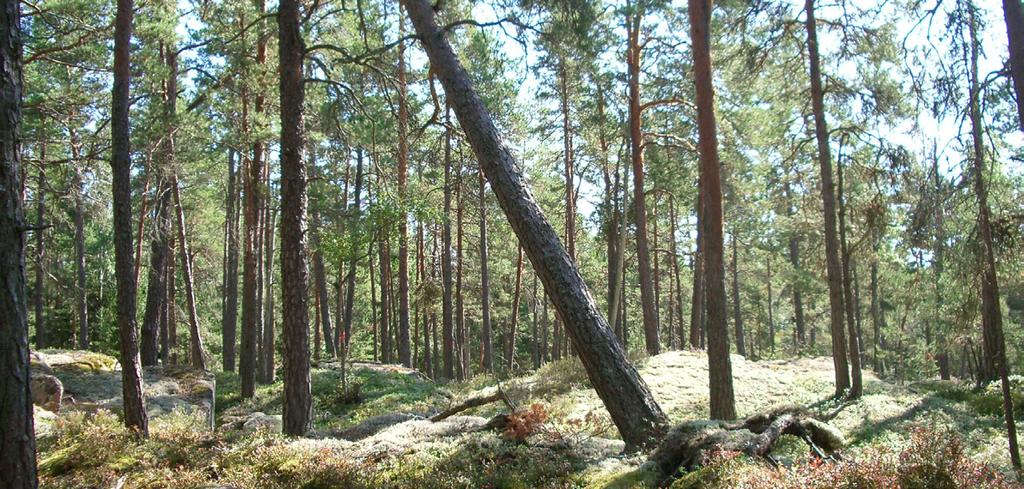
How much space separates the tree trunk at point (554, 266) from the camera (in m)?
6.20

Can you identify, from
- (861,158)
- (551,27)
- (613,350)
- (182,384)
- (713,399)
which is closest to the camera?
(613,350)

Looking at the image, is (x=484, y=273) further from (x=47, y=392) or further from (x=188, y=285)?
(x=47, y=392)

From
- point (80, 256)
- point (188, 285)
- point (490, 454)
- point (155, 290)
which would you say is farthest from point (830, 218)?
point (80, 256)

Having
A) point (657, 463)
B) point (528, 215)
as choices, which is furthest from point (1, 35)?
point (657, 463)

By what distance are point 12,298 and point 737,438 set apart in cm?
492

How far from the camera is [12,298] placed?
3857 millimetres

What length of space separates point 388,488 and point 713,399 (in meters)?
5.97

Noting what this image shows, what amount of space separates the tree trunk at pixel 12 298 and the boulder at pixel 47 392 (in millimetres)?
6567

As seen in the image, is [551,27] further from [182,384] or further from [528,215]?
[182,384]

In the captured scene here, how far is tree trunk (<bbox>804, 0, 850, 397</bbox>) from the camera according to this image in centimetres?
1388

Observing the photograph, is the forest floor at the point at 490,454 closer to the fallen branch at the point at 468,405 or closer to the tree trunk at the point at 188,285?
the fallen branch at the point at 468,405

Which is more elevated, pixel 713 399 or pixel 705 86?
pixel 705 86

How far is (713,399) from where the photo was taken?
9.38 meters

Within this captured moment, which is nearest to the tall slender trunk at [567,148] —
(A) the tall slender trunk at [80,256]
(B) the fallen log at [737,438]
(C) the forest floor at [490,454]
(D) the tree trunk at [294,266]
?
(C) the forest floor at [490,454]
